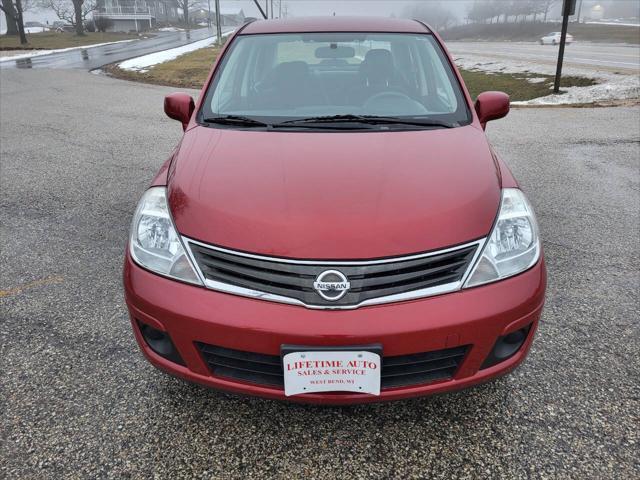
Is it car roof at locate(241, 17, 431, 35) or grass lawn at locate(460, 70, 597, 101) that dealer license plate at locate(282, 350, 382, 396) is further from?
grass lawn at locate(460, 70, 597, 101)

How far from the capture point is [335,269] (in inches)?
64.2

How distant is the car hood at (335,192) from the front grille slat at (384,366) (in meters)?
0.36

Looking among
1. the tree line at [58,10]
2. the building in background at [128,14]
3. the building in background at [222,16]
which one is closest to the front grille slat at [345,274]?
the tree line at [58,10]

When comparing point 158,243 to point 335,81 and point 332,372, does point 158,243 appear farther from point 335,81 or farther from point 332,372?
point 335,81

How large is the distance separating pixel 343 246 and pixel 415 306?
1.02ft

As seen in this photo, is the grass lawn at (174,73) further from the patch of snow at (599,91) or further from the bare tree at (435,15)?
the bare tree at (435,15)

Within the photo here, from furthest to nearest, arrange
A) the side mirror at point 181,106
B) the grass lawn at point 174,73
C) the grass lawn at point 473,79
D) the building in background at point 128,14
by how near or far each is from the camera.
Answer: the building in background at point 128,14 < the grass lawn at point 174,73 < the grass lawn at point 473,79 < the side mirror at point 181,106

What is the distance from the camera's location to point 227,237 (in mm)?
1737

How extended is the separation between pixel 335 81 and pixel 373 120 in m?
0.46

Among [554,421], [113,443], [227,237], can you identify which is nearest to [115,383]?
[113,443]

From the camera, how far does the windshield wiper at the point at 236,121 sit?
2494mm

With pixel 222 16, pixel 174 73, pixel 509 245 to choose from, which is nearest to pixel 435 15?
pixel 222 16

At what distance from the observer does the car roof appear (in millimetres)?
3109

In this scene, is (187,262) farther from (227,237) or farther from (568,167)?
(568,167)
